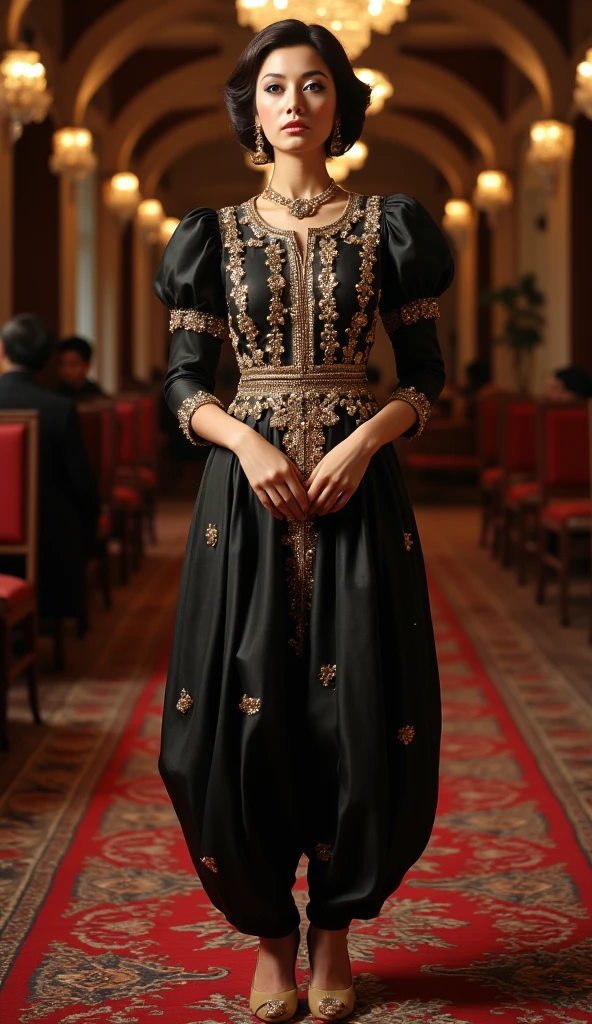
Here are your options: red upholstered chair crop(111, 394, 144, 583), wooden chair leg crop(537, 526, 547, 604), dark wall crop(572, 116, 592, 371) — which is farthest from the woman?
dark wall crop(572, 116, 592, 371)

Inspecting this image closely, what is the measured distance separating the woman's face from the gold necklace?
0.28 ft

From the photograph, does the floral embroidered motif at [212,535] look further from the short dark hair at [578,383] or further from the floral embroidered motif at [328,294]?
the short dark hair at [578,383]

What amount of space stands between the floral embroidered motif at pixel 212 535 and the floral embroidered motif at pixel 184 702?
274 millimetres

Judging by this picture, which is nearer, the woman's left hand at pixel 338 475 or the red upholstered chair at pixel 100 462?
the woman's left hand at pixel 338 475

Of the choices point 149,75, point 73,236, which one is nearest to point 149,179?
point 149,75

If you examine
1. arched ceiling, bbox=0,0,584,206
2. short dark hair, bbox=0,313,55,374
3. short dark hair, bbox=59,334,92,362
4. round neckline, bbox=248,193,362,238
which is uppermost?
arched ceiling, bbox=0,0,584,206

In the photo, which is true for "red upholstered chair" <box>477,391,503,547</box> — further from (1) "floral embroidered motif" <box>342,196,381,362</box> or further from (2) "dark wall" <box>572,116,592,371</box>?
(1) "floral embroidered motif" <box>342,196,381,362</box>

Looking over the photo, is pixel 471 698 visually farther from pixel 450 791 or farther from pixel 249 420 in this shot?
pixel 249 420

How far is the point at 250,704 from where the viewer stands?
232cm

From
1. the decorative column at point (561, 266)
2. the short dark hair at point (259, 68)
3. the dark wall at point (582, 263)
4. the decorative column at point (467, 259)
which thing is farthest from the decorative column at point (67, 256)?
the short dark hair at point (259, 68)

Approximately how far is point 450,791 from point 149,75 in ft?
46.9

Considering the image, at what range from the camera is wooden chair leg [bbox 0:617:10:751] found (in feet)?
Result: 14.2

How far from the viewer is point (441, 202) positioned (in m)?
24.4

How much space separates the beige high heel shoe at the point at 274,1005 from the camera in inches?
95.0
